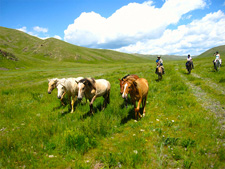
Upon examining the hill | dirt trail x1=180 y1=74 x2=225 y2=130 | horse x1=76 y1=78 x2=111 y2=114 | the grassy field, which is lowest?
the grassy field

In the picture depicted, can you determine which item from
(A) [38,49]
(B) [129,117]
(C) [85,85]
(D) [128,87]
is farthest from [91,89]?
(A) [38,49]

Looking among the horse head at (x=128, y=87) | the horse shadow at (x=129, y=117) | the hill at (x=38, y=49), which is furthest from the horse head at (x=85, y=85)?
the hill at (x=38, y=49)

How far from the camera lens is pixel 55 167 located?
4203 millimetres

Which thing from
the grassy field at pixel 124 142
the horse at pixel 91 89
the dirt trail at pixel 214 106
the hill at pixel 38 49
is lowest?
the grassy field at pixel 124 142

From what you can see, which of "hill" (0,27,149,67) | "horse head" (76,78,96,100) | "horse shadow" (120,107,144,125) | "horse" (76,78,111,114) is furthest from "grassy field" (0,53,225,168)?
"hill" (0,27,149,67)

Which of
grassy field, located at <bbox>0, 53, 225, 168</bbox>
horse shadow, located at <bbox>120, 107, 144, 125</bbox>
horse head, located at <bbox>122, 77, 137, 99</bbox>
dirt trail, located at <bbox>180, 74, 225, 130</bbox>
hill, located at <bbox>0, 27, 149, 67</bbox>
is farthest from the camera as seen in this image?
hill, located at <bbox>0, 27, 149, 67</bbox>

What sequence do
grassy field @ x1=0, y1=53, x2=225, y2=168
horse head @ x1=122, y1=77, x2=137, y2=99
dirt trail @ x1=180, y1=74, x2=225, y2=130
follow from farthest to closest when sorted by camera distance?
1. dirt trail @ x1=180, y1=74, x2=225, y2=130
2. horse head @ x1=122, y1=77, x2=137, y2=99
3. grassy field @ x1=0, y1=53, x2=225, y2=168

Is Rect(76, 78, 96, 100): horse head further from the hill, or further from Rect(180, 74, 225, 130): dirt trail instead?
the hill

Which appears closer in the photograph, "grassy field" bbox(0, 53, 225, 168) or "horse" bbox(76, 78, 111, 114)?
"grassy field" bbox(0, 53, 225, 168)

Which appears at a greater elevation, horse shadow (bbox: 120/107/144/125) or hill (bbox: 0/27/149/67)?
hill (bbox: 0/27/149/67)

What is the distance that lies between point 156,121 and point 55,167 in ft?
17.2

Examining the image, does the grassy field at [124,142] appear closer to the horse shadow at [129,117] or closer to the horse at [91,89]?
the horse shadow at [129,117]

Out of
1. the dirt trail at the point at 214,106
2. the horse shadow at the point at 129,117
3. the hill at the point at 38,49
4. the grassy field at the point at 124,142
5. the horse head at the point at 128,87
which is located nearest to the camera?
the grassy field at the point at 124,142

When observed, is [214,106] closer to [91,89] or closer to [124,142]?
[124,142]
